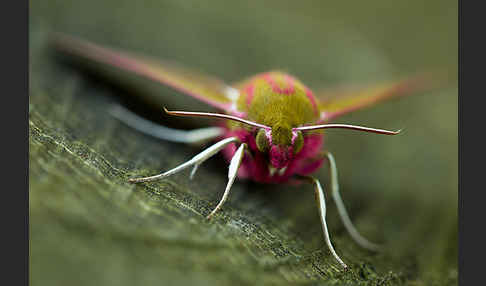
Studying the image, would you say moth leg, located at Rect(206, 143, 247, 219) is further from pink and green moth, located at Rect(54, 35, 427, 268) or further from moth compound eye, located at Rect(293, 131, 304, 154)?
moth compound eye, located at Rect(293, 131, 304, 154)

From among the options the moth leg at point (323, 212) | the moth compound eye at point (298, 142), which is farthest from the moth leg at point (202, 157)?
the moth leg at point (323, 212)

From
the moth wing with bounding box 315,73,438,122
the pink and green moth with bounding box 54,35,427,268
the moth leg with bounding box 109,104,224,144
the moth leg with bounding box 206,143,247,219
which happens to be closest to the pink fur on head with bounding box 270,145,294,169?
the pink and green moth with bounding box 54,35,427,268

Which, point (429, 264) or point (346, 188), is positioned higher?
point (346, 188)

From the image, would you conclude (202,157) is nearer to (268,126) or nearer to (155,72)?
(268,126)

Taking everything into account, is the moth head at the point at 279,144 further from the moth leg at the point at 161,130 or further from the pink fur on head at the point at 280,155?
the moth leg at the point at 161,130

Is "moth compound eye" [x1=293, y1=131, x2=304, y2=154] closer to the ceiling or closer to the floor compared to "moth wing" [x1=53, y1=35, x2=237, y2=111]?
closer to the floor

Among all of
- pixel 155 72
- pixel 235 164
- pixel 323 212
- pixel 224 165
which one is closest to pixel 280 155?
pixel 235 164

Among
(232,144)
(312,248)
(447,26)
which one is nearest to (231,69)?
(232,144)

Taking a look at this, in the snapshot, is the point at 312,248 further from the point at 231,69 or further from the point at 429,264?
the point at 231,69
